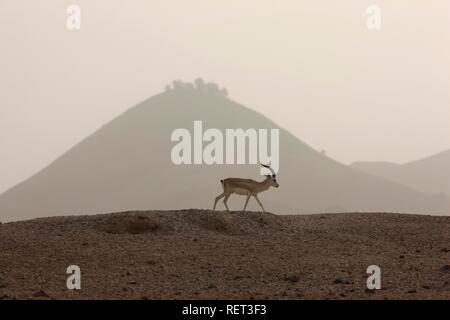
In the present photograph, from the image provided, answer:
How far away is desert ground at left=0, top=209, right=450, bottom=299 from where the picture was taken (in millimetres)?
18062

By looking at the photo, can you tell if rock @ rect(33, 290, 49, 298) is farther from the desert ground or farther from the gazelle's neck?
the gazelle's neck

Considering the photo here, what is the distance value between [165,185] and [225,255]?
13739 cm

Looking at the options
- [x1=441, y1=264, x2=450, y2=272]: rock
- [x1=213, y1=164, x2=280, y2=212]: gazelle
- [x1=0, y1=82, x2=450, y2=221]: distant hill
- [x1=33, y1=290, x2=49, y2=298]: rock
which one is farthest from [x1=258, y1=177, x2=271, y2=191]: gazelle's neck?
[x1=0, y1=82, x2=450, y2=221]: distant hill

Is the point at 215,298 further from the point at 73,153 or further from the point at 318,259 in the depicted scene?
the point at 73,153

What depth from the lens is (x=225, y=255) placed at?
21.8m

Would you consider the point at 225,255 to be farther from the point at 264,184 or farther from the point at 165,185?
the point at 165,185

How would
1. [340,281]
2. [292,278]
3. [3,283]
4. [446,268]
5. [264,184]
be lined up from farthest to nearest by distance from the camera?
[264,184] → [446,268] → [292,278] → [340,281] → [3,283]

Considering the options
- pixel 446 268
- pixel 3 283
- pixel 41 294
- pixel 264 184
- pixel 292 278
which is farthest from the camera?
pixel 264 184

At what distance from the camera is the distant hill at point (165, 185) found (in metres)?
151

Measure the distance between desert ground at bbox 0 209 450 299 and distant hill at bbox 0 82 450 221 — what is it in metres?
105

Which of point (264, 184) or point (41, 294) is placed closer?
point (41, 294)

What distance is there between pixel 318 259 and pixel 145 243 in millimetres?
4938

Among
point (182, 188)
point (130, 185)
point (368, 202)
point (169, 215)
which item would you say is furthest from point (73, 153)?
point (169, 215)

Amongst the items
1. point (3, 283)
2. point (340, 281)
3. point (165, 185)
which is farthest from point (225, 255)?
point (165, 185)
